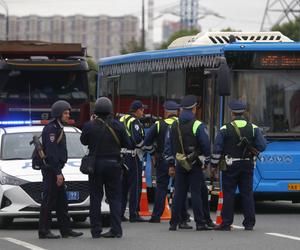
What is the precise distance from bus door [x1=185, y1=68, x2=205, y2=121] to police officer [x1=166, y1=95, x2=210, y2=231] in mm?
3796

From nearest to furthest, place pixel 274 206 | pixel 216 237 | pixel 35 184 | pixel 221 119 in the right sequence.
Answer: pixel 216 237 < pixel 35 184 < pixel 221 119 < pixel 274 206

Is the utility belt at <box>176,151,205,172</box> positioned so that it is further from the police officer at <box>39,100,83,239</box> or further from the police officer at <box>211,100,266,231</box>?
the police officer at <box>39,100,83,239</box>

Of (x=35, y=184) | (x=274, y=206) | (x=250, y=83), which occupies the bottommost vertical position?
(x=274, y=206)

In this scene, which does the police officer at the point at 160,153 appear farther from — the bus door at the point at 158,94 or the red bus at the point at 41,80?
the red bus at the point at 41,80

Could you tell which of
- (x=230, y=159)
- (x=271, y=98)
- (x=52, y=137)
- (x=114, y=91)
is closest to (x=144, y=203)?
(x=271, y=98)

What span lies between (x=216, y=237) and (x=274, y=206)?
23.0ft

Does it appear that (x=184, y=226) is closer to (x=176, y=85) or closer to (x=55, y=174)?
(x=55, y=174)

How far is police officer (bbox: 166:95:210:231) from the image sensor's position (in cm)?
1502

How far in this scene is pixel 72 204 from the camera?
15508 mm

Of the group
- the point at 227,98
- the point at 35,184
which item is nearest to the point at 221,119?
the point at 227,98

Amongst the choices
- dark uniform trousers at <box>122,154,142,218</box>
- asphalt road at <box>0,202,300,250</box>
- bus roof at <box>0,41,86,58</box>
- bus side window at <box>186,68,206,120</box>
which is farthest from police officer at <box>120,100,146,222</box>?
bus roof at <box>0,41,86,58</box>

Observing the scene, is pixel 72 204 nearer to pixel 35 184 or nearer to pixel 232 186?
pixel 35 184

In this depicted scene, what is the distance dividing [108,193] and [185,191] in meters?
1.61

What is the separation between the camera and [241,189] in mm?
15461
